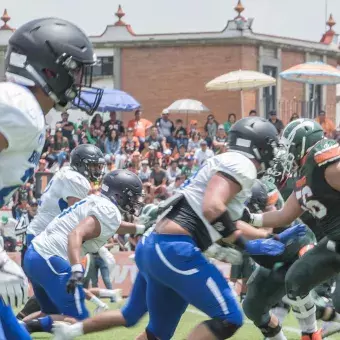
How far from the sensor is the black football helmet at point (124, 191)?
8.37 metres

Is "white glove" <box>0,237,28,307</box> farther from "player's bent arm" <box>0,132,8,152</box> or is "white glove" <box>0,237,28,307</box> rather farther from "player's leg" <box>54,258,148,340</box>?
"player's leg" <box>54,258,148,340</box>

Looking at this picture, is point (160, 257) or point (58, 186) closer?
point (160, 257)

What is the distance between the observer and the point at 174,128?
70.8 feet

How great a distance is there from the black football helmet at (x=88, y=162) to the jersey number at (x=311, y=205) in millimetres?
2628

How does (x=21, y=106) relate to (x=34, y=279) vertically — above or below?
above

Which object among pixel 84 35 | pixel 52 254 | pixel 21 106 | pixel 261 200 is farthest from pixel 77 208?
pixel 21 106

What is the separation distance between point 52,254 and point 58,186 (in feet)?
4.33

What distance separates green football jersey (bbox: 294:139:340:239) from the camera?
692 centimetres

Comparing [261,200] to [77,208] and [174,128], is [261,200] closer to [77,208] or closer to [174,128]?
[77,208]

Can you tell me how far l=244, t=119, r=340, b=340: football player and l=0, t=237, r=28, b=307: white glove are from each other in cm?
301

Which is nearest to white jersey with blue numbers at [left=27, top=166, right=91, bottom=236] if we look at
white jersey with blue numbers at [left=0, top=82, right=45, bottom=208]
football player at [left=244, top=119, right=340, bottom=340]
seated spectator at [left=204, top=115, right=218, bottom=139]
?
football player at [left=244, top=119, right=340, bottom=340]

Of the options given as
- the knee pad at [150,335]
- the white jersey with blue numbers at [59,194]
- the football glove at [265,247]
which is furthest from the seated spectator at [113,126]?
the knee pad at [150,335]

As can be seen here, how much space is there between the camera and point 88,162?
927 cm

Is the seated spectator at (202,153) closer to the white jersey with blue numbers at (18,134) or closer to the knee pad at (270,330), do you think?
the knee pad at (270,330)
